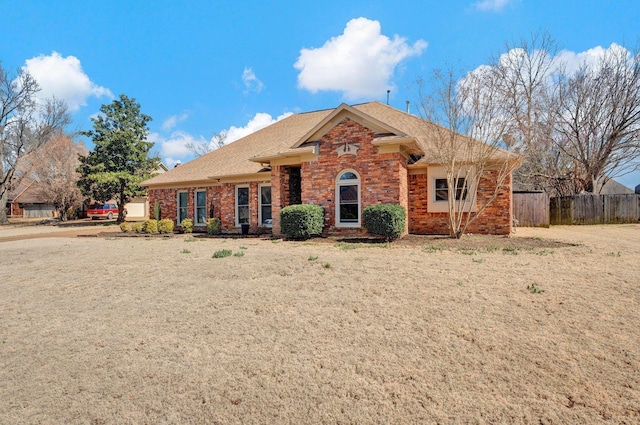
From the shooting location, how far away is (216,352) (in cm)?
342

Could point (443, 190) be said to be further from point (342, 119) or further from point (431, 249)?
point (342, 119)

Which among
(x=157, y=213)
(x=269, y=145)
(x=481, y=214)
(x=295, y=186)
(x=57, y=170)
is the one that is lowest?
(x=481, y=214)

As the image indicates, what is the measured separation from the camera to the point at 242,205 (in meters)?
16.4

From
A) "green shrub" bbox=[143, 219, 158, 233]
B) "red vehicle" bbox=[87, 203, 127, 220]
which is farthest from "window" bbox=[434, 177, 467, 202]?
"red vehicle" bbox=[87, 203, 127, 220]

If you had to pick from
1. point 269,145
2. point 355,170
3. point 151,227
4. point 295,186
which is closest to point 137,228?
point 151,227

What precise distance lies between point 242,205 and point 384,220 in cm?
820

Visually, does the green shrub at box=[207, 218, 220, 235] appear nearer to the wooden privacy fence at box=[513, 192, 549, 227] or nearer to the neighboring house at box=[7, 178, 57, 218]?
the wooden privacy fence at box=[513, 192, 549, 227]

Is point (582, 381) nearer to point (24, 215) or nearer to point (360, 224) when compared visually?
point (360, 224)

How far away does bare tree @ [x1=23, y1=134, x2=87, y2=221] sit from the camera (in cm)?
3077

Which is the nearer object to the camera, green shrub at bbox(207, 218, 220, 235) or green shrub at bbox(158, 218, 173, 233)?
green shrub at bbox(207, 218, 220, 235)

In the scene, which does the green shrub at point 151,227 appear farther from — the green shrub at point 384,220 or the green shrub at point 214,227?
the green shrub at point 384,220

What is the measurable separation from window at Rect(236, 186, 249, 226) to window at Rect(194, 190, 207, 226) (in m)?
2.60

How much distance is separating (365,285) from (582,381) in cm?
313

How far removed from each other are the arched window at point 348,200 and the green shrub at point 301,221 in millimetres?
867
